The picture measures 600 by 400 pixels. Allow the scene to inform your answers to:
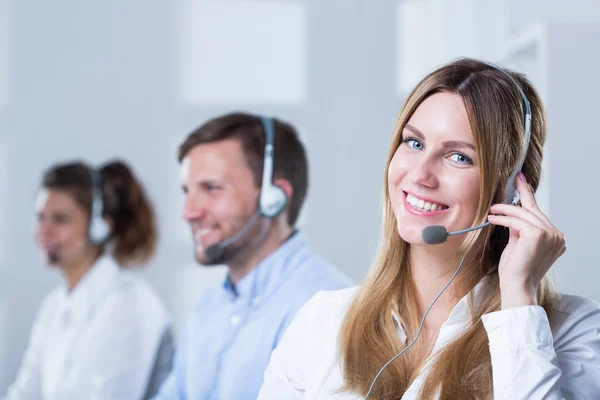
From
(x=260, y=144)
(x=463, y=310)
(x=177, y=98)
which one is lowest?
(x=463, y=310)

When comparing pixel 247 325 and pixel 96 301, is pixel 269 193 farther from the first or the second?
pixel 96 301

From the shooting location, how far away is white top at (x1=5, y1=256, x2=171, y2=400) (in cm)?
231

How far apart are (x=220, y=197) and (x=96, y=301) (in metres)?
0.90

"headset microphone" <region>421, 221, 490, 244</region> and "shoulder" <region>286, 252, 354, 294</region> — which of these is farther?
"shoulder" <region>286, 252, 354, 294</region>

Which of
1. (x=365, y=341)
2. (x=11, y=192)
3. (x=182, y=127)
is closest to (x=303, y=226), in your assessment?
(x=182, y=127)

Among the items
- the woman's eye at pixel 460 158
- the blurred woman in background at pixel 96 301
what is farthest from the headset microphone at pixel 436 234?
the blurred woman in background at pixel 96 301

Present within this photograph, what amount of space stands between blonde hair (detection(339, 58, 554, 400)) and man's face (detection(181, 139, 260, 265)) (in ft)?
2.10

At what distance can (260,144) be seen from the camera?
6.44 ft

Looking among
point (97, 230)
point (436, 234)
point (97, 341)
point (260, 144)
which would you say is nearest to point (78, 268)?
point (97, 230)

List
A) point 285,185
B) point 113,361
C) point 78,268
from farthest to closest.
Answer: point 78,268 → point 113,361 → point 285,185

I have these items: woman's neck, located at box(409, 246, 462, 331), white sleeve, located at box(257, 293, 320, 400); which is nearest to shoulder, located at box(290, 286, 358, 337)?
white sleeve, located at box(257, 293, 320, 400)

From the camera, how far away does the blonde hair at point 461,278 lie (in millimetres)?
1123

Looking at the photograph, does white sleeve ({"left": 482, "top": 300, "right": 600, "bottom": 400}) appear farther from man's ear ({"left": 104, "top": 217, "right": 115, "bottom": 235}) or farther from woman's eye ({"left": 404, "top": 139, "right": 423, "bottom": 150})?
man's ear ({"left": 104, "top": 217, "right": 115, "bottom": 235})

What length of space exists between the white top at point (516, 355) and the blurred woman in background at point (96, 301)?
1.14 meters
